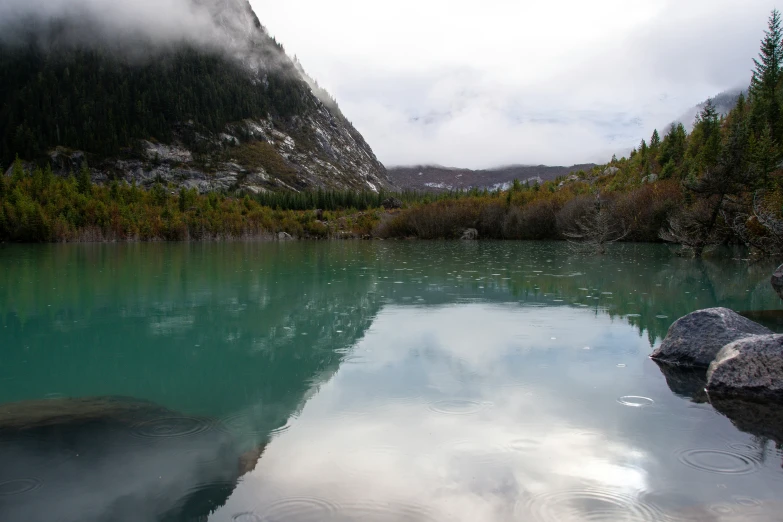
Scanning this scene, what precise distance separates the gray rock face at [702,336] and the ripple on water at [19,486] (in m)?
8.13

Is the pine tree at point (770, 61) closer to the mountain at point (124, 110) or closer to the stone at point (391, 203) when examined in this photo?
the stone at point (391, 203)

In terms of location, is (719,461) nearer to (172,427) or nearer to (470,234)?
(172,427)

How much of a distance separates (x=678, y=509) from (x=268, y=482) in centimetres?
324

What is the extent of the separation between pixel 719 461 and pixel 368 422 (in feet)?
11.1

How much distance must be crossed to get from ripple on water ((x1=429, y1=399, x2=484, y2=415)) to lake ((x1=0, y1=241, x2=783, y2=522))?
0.03 metres

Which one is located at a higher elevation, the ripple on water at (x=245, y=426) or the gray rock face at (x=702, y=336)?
the gray rock face at (x=702, y=336)

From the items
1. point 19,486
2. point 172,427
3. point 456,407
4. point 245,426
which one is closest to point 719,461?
point 456,407

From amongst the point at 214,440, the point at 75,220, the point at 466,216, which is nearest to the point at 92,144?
the point at 75,220

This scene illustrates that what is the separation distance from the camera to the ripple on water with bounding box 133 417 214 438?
218 inches

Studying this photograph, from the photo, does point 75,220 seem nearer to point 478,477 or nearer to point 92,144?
point 478,477

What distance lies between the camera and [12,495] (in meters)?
4.27

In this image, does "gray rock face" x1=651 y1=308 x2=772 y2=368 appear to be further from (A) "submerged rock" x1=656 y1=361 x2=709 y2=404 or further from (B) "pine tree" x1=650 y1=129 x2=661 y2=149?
(B) "pine tree" x1=650 y1=129 x2=661 y2=149

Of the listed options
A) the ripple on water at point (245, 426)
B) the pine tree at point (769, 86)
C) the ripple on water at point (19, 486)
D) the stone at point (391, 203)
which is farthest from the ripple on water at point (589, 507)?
the stone at point (391, 203)

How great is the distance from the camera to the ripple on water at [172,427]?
5539mm
